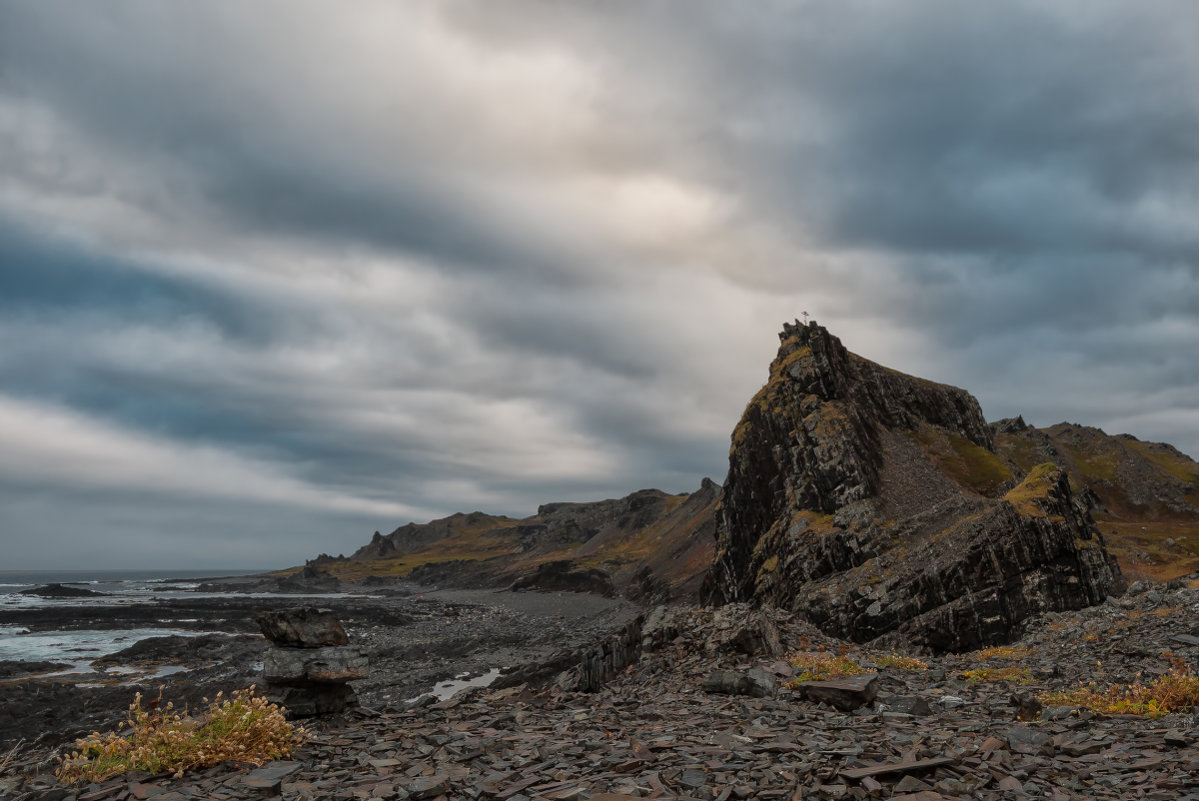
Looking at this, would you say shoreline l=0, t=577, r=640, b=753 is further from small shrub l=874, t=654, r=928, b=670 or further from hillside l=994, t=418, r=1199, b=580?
hillside l=994, t=418, r=1199, b=580

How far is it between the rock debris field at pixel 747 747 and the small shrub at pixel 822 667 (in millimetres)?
571

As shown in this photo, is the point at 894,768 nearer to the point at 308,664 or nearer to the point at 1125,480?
the point at 308,664

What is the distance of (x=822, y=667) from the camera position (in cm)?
1989

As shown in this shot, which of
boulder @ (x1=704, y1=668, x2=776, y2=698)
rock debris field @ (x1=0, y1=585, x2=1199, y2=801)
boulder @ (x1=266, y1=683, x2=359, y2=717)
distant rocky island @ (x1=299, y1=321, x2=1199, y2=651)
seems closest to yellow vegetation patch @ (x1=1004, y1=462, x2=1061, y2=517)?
distant rocky island @ (x1=299, y1=321, x2=1199, y2=651)

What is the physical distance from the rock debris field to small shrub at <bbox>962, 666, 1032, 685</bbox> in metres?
0.39

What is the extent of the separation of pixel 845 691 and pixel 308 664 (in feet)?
47.1

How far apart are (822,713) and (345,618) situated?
105 m

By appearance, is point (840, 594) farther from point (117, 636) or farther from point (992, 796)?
point (117, 636)

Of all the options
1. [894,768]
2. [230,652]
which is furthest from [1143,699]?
[230,652]

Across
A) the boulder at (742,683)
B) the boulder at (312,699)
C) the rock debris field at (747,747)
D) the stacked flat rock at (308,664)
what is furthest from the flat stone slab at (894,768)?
the boulder at (312,699)

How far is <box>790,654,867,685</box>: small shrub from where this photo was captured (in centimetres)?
1869

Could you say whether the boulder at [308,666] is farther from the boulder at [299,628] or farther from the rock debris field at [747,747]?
the rock debris field at [747,747]

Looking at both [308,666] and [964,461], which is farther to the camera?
[964,461]

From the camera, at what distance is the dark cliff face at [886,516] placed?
3834 centimetres
